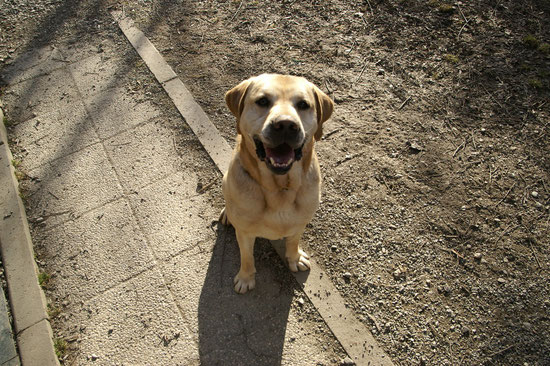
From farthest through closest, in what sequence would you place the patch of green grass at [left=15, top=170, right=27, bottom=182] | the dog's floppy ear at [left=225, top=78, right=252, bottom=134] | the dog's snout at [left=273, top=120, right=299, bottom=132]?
the patch of green grass at [left=15, top=170, right=27, bottom=182]
the dog's floppy ear at [left=225, top=78, right=252, bottom=134]
the dog's snout at [left=273, top=120, right=299, bottom=132]

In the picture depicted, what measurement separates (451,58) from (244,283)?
403cm

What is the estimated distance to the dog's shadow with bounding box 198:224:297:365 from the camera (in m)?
2.83

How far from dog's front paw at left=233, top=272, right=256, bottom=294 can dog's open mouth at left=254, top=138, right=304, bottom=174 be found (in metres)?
1.17

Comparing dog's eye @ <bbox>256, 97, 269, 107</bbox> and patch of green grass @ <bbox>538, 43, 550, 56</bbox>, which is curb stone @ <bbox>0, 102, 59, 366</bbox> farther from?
patch of green grass @ <bbox>538, 43, 550, 56</bbox>

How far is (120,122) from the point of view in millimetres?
4617

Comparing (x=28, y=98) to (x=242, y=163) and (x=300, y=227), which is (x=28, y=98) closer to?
(x=242, y=163)

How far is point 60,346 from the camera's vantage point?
9.52ft

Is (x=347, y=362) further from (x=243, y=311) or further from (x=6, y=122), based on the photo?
(x=6, y=122)

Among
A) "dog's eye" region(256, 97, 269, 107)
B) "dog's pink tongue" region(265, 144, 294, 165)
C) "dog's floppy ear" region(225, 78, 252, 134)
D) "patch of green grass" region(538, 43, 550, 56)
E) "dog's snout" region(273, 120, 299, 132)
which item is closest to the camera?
"dog's snout" region(273, 120, 299, 132)

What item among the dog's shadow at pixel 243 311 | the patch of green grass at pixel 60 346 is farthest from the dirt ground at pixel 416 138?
the patch of green grass at pixel 60 346

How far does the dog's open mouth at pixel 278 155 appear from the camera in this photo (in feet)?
7.70

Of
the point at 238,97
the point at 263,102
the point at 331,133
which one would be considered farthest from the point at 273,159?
the point at 331,133

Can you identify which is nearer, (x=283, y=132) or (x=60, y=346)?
(x=283, y=132)

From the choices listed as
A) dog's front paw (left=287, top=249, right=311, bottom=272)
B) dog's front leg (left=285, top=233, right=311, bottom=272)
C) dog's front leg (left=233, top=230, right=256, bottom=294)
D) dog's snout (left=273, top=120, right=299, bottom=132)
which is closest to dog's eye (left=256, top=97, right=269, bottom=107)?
dog's snout (left=273, top=120, right=299, bottom=132)
